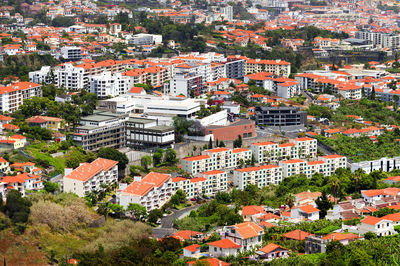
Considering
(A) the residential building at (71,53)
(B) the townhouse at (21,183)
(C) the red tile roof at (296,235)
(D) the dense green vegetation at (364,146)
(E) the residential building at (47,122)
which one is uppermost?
(A) the residential building at (71,53)

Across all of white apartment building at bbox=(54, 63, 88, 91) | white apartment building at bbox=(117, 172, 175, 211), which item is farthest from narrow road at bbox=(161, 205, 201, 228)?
white apartment building at bbox=(54, 63, 88, 91)

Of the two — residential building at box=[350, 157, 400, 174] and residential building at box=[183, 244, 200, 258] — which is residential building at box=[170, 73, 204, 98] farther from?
residential building at box=[183, 244, 200, 258]

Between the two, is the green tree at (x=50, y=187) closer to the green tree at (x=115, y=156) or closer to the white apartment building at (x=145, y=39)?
the green tree at (x=115, y=156)

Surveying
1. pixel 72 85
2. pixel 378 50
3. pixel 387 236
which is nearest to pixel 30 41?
pixel 72 85

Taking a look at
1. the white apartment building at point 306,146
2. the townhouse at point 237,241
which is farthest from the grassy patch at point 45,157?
the white apartment building at point 306,146

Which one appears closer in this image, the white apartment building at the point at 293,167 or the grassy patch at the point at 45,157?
the grassy patch at the point at 45,157

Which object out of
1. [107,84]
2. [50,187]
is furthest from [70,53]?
[50,187]
